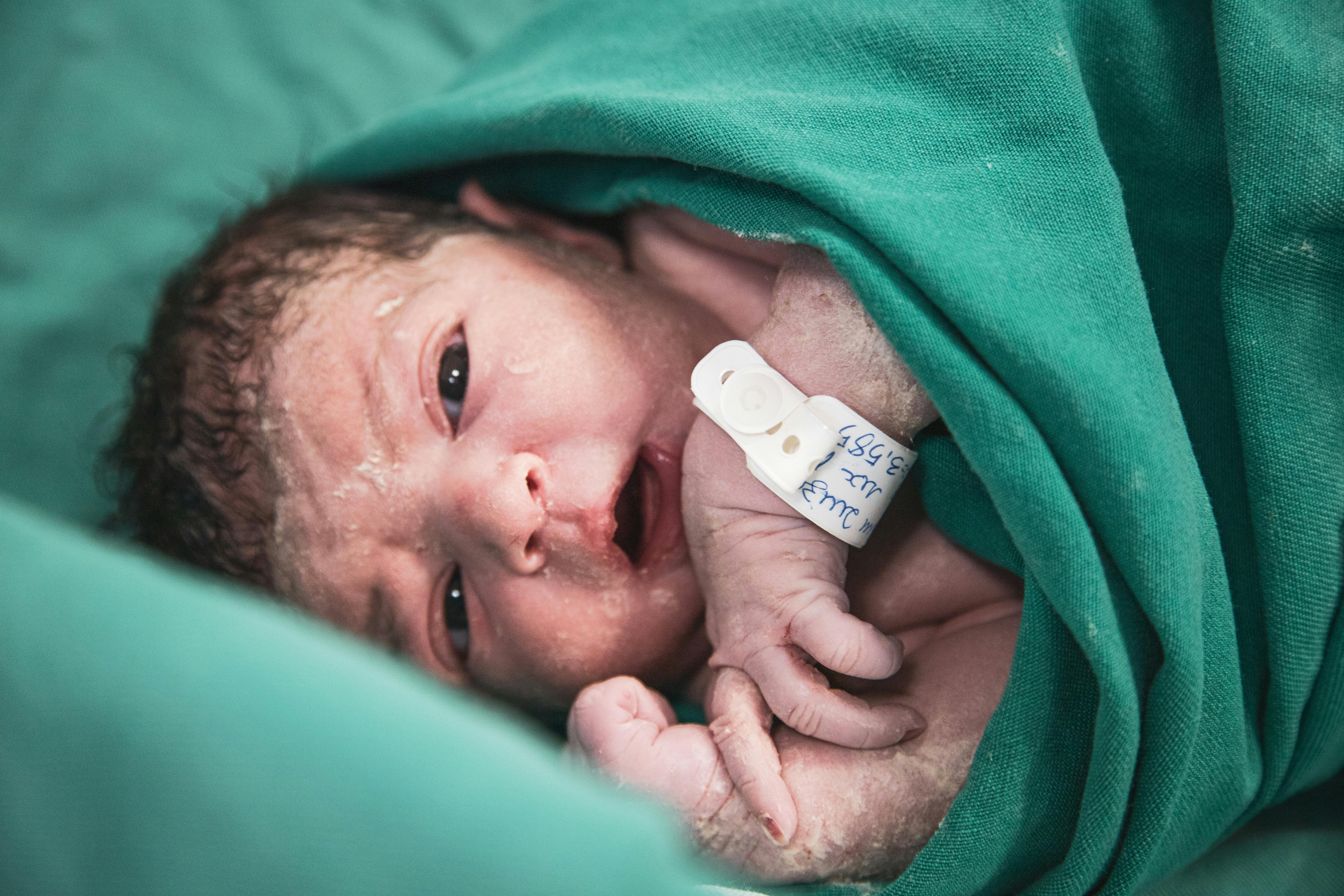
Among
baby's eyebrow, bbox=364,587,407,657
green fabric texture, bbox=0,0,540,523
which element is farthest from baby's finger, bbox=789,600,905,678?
green fabric texture, bbox=0,0,540,523

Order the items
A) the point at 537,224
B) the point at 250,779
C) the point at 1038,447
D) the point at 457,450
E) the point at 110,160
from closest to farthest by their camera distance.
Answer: the point at 250,779
the point at 1038,447
the point at 457,450
the point at 537,224
the point at 110,160

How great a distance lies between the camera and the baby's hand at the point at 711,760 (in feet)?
2.55

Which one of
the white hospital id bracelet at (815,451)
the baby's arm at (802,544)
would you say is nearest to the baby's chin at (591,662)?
the baby's arm at (802,544)

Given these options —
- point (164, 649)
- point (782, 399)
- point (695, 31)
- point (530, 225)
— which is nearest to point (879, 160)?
point (782, 399)

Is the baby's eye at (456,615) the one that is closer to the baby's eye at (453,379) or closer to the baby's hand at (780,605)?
the baby's eye at (453,379)

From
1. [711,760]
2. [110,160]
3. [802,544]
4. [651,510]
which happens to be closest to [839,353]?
[802,544]

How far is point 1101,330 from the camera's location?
28.9 inches

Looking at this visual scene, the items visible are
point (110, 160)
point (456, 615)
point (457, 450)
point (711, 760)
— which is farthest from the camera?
point (110, 160)

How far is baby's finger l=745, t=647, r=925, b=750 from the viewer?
0.79 m

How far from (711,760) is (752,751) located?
0.14ft

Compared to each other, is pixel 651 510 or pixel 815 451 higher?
pixel 815 451

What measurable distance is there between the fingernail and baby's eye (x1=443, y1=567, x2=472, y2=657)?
1.32 ft

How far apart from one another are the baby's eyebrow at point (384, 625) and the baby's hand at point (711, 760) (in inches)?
10.7

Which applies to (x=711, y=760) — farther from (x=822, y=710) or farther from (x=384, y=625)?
(x=384, y=625)
